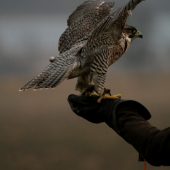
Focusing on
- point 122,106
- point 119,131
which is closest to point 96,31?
point 122,106

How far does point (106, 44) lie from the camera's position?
5.33 ft

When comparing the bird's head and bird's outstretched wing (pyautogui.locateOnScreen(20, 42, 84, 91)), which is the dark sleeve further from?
the bird's head

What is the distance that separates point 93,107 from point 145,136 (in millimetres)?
525

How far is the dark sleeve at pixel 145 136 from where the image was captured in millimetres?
806

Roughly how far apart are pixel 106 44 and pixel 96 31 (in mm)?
111

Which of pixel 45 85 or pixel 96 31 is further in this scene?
pixel 96 31

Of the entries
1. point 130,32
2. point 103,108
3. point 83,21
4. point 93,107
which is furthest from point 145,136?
point 83,21

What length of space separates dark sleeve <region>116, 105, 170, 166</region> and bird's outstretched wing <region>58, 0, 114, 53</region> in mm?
900

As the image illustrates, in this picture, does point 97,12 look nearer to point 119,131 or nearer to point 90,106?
point 90,106

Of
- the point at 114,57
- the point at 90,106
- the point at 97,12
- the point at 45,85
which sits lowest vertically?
the point at 90,106

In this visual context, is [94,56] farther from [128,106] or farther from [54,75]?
[128,106]

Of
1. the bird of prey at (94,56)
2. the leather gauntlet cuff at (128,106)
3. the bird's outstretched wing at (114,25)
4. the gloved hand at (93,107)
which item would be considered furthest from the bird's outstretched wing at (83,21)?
the leather gauntlet cuff at (128,106)

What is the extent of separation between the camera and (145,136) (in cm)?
88

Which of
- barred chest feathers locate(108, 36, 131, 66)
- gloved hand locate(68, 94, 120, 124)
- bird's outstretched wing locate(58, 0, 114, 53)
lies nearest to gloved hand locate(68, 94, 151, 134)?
gloved hand locate(68, 94, 120, 124)
